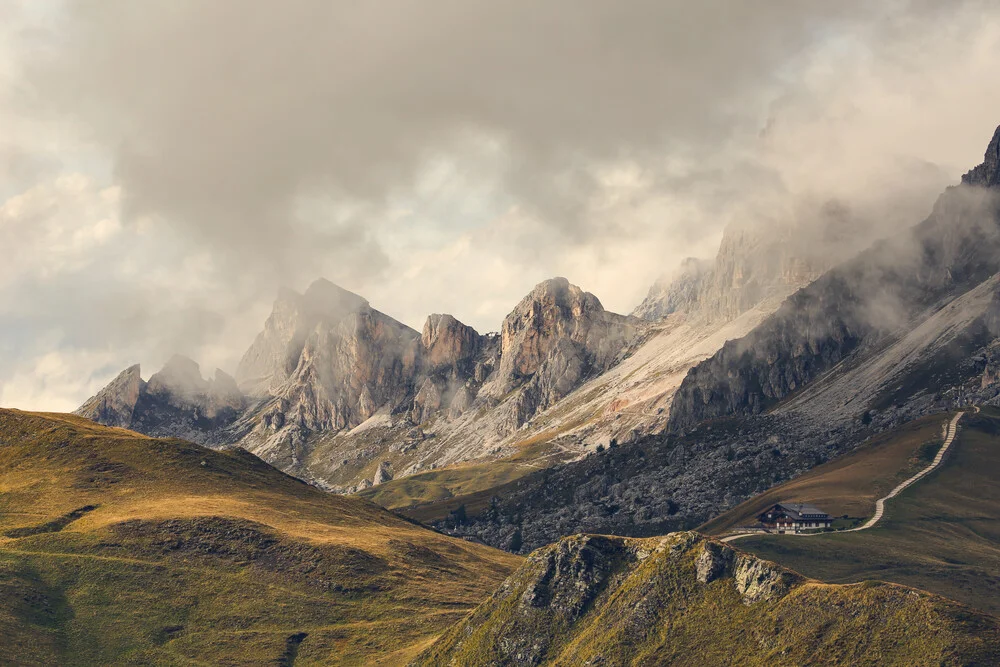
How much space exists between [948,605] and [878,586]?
1013 centimetres

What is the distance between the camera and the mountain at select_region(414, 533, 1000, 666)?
13638cm

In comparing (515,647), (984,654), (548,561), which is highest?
(548,561)

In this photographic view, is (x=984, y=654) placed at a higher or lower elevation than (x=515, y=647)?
lower

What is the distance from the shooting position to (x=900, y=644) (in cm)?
13475

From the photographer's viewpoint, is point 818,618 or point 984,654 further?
point 818,618

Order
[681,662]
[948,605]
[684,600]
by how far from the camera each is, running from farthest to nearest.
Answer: [684,600]
[681,662]
[948,605]

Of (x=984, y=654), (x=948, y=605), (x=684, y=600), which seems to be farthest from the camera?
(x=684, y=600)

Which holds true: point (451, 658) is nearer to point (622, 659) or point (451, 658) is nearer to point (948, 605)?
point (622, 659)

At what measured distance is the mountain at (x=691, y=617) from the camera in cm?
13638

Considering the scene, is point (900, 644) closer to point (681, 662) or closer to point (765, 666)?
point (765, 666)

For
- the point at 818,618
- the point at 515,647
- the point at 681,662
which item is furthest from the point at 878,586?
the point at 515,647

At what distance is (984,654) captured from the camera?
128375 mm

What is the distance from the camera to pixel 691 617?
159625 millimetres

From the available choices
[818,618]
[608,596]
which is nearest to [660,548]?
[608,596]
